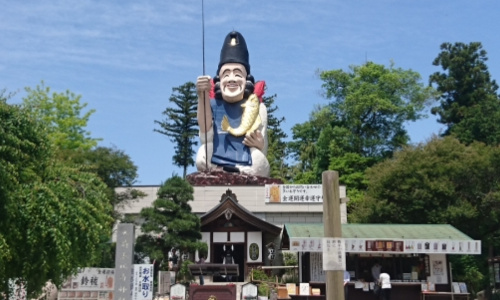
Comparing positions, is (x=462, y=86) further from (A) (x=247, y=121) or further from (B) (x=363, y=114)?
(A) (x=247, y=121)

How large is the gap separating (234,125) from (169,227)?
1206cm

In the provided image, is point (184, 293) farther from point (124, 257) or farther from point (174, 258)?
point (124, 257)

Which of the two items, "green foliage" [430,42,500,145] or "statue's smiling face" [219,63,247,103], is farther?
"green foliage" [430,42,500,145]

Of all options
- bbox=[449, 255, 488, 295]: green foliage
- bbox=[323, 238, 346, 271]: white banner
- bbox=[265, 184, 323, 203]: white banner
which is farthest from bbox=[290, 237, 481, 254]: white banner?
bbox=[265, 184, 323, 203]: white banner

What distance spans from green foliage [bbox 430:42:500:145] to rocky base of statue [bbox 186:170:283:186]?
1533cm

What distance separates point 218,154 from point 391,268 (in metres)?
13.5

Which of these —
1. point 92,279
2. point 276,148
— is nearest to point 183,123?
point 276,148

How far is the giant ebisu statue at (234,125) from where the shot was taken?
29.9 meters

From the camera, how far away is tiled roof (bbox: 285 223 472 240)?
58.7 feet

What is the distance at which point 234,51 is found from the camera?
30.8 m

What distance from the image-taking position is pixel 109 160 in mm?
26172

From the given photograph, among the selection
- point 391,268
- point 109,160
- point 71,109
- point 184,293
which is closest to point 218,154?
point 109,160

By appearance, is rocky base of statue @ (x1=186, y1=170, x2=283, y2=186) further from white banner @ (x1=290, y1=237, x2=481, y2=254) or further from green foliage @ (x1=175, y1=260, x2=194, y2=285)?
white banner @ (x1=290, y1=237, x2=481, y2=254)

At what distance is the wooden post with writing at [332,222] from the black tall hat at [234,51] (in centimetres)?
2375
